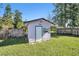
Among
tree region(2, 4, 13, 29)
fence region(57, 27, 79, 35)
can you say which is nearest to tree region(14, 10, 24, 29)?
tree region(2, 4, 13, 29)

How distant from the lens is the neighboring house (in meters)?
5.18

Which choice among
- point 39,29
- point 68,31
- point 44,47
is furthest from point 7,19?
point 68,31

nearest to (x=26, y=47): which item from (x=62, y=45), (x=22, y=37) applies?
(x=22, y=37)

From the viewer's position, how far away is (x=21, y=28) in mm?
5219

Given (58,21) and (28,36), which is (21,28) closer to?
(28,36)

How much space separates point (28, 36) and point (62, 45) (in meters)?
0.54

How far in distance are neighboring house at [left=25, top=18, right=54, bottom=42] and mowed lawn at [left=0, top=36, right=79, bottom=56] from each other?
0.28 ft

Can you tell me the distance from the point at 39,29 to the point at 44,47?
0.28m

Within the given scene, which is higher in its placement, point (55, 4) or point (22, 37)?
point (55, 4)

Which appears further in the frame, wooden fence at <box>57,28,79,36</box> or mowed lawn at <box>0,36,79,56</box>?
wooden fence at <box>57,28,79,36</box>

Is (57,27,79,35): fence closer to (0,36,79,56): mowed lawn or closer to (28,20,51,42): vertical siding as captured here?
(0,36,79,56): mowed lawn

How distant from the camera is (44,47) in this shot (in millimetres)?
5191

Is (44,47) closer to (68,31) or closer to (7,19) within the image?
(68,31)

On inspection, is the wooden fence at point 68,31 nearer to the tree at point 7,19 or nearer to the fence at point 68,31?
the fence at point 68,31
